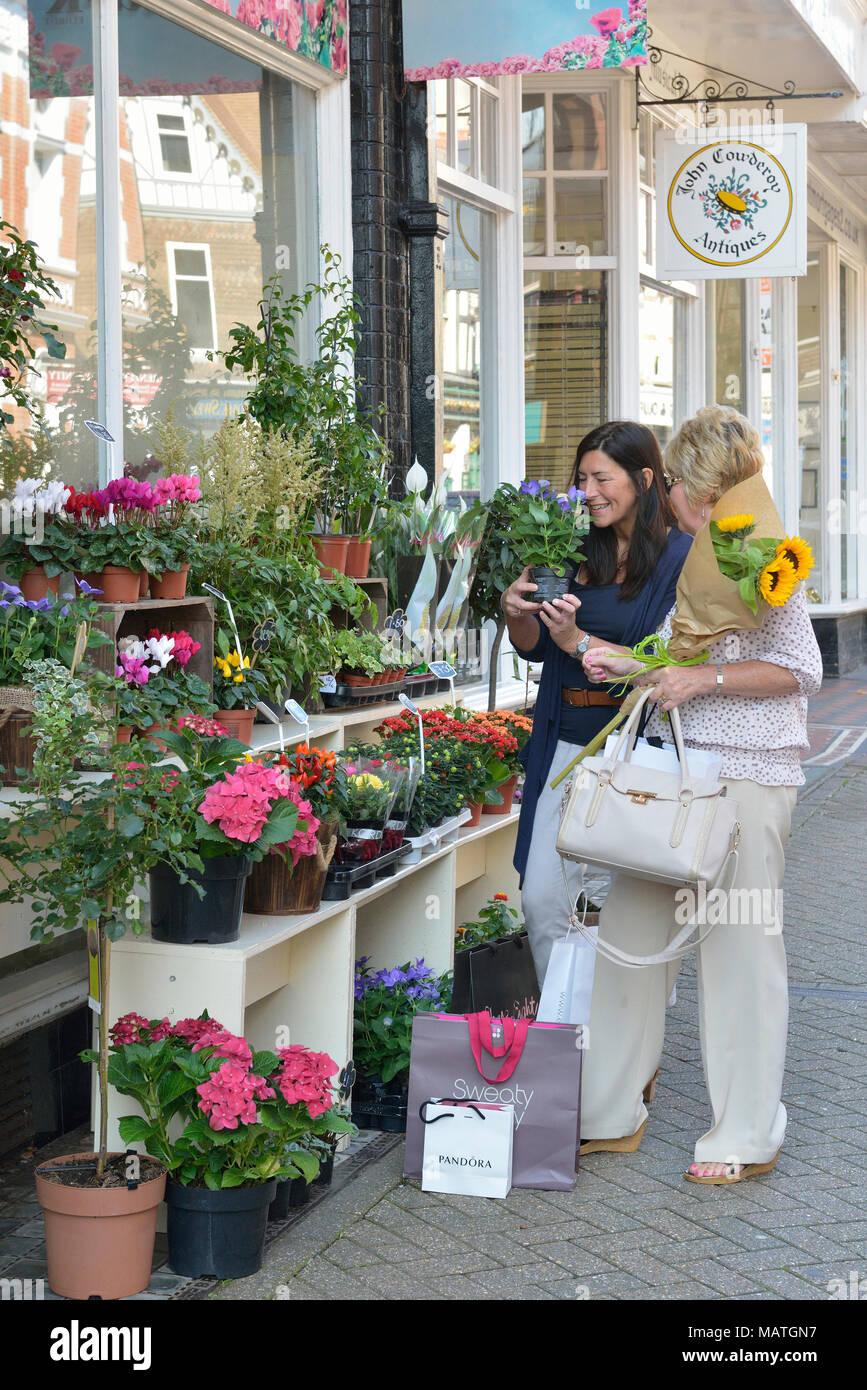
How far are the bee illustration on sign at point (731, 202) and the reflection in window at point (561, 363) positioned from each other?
38.1 inches

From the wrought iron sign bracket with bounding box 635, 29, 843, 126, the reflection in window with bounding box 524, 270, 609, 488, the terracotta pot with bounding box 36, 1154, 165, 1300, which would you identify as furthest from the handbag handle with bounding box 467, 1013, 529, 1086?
the wrought iron sign bracket with bounding box 635, 29, 843, 126

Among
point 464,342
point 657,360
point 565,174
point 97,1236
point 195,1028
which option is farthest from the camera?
point 657,360

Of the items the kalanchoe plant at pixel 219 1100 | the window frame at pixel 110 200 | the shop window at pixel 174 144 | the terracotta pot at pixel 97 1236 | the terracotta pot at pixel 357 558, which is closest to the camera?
the terracotta pot at pixel 97 1236

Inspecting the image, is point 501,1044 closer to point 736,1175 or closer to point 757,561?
point 736,1175

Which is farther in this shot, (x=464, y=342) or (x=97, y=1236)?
(x=464, y=342)

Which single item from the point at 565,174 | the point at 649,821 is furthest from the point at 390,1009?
the point at 565,174

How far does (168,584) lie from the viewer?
407 centimetres

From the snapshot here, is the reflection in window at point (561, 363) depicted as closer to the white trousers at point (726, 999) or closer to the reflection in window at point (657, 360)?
the reflection in window at point (657, 360)

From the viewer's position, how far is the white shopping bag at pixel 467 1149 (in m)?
3.85

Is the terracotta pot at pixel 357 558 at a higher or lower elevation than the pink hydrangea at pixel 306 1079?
higher

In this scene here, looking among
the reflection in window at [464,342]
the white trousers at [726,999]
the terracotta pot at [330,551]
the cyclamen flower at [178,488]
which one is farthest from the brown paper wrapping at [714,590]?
the reflection in window at [464,342]

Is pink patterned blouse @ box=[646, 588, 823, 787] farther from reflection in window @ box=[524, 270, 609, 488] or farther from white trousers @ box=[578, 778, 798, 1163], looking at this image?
reflection in window @ box=[524, 270, 609, 488]

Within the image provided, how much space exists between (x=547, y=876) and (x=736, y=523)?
4.09ft
